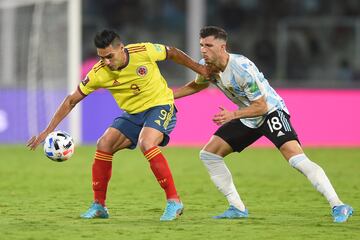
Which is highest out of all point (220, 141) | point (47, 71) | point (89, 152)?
point (220, 141)

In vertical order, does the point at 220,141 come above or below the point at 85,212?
above

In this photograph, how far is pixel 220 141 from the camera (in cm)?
846

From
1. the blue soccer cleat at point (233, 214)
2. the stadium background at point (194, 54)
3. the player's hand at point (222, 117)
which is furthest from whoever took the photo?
the stadium background at point (194, 54)

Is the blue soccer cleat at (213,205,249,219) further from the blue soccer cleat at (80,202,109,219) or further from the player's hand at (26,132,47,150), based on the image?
the player's hand at (26,132,47,150)

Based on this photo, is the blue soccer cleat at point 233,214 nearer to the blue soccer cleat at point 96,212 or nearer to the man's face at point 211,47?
the blue soccer cleat at point 96,212

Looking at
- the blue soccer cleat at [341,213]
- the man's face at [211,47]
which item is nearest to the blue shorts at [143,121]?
the man's face at [211,47]

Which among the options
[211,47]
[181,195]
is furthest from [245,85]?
[181,195]

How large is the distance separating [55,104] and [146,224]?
974cm

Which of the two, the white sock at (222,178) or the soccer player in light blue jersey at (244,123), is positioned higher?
the soccer player in light blue jersey at (244,123)

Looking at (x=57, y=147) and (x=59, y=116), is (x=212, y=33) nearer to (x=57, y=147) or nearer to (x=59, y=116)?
(x=59, y=116)

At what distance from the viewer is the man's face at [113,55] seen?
805 centimetres

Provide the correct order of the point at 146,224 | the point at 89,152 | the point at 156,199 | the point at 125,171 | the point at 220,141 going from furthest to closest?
the point at 89,152
the point at 125,171
the point at 156,199
the point at 220,141
the point at 146,224

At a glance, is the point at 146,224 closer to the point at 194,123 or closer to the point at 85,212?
the point at 85,212

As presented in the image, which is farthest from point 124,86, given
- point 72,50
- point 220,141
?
point 72,50
